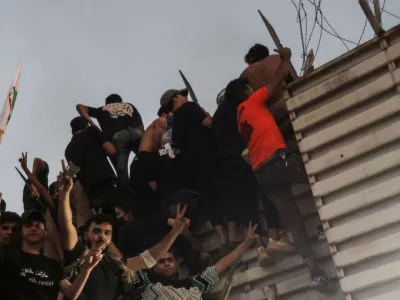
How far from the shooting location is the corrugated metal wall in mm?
5332

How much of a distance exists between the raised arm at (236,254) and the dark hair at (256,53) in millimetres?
1967

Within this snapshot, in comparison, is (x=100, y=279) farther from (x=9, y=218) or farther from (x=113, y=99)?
(x=113, y=99)

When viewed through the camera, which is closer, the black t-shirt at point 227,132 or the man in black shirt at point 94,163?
the black t-shirt at point 227,132

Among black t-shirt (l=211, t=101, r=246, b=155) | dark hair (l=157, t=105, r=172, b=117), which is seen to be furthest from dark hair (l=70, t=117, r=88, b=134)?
black t-shirt (l=211, t=101, r=246, b=155)

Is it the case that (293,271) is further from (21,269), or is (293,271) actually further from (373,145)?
(21,269)

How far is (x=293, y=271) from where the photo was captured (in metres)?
6.29

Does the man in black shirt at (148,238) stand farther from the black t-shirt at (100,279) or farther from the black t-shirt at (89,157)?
the black t-shirt at (100,279)

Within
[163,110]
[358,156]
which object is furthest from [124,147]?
[358,156]

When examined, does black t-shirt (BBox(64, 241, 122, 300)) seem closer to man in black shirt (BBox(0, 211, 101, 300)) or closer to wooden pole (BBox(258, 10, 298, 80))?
man in black shirt (BBox(0, 211, 101, 300))

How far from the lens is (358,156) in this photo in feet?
18.8

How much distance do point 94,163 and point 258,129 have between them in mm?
2308

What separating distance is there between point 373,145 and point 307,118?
780 millimetres

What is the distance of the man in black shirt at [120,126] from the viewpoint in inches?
317

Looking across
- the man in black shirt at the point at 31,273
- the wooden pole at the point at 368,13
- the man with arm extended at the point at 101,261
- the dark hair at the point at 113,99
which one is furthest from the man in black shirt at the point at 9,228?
the wooden pole at the point at 368,13
